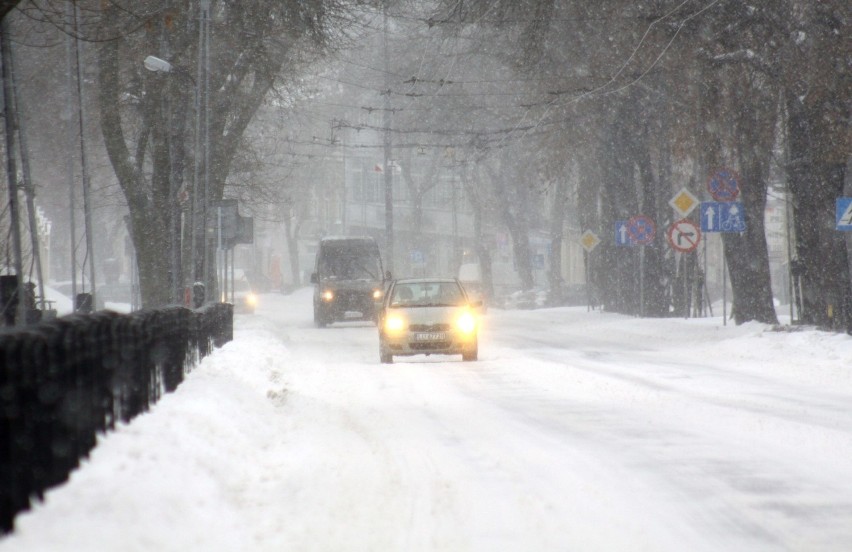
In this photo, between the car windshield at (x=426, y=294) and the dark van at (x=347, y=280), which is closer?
the car windshield at (x=426, y=294)

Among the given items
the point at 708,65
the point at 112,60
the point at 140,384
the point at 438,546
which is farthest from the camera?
the point at 112,60

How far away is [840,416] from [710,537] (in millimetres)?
6836

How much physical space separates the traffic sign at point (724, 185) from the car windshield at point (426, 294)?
6.57 metres

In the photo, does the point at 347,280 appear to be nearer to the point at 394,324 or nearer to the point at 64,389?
the point at 394,324

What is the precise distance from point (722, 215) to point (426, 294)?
7.39m

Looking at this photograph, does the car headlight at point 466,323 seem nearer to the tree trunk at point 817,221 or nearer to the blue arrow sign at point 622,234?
the tree trunk at point 817,221

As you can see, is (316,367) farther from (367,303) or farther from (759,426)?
(367,303)

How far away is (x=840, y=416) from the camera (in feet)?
44.3

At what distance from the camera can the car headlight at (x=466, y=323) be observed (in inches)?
938

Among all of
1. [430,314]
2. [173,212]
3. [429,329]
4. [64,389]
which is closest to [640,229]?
[173,212]

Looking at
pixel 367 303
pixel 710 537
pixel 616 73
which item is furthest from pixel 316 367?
pixel 367 303

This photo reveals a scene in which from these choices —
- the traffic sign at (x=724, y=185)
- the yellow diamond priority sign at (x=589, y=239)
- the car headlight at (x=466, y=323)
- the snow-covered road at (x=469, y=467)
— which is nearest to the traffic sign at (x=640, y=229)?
the traffic sign at (x=724, y=185)

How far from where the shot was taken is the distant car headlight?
23.6m

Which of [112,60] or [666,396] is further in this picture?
[112,60]
